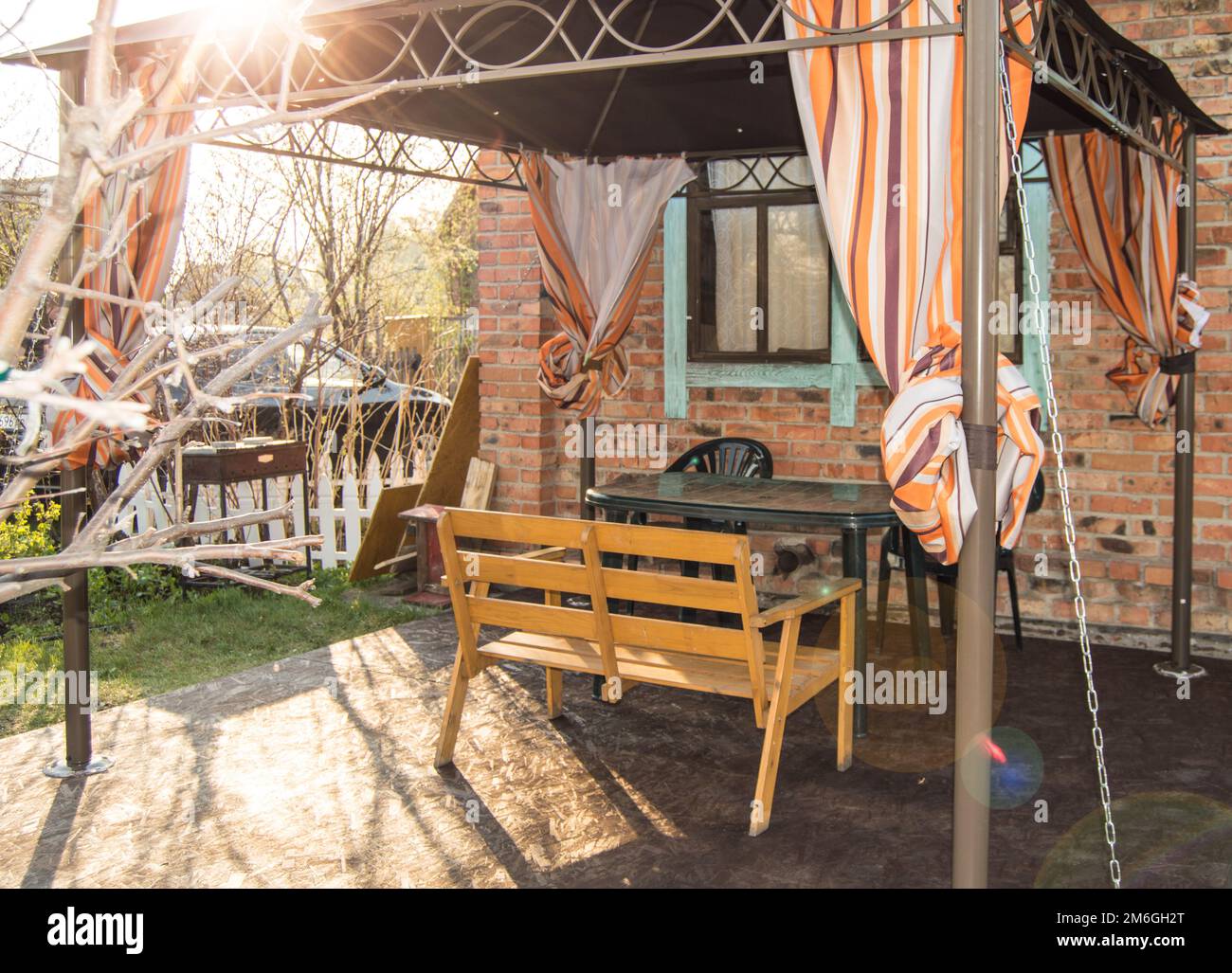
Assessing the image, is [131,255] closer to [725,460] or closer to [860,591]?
[860,591]

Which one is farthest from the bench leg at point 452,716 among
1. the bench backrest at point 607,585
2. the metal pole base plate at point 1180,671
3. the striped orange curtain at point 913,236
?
the metal pole base plate at point 1180,671

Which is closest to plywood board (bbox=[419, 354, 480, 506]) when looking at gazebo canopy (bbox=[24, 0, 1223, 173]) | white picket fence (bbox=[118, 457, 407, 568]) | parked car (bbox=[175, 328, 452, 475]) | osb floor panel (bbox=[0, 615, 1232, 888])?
white picket fence (bbox=[118, 457, 407, 568])

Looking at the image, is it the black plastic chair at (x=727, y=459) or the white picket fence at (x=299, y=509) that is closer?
the black plastic chair at (x=727, y=459)

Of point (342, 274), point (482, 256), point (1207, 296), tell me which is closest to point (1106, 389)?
point (1207, 296)

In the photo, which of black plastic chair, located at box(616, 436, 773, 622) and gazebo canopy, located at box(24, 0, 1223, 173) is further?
black plastic chair, located at box(616, 436, 773, 622)

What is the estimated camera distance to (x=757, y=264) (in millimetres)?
7113

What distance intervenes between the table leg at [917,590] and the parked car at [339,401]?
4.61m

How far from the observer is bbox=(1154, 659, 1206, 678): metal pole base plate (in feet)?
18.3

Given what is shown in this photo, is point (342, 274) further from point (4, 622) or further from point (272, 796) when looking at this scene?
point (272, 796)

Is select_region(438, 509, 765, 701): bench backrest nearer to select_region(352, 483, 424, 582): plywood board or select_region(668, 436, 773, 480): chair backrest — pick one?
select_region(668, 436, 773, 480): chair backrest

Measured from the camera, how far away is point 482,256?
25.7 ft

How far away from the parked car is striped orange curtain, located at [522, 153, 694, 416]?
2472 millimetres

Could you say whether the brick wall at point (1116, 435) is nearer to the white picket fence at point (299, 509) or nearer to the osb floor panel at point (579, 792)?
the osb floor panel at point (579, 792)

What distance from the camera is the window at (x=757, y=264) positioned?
274 inches
